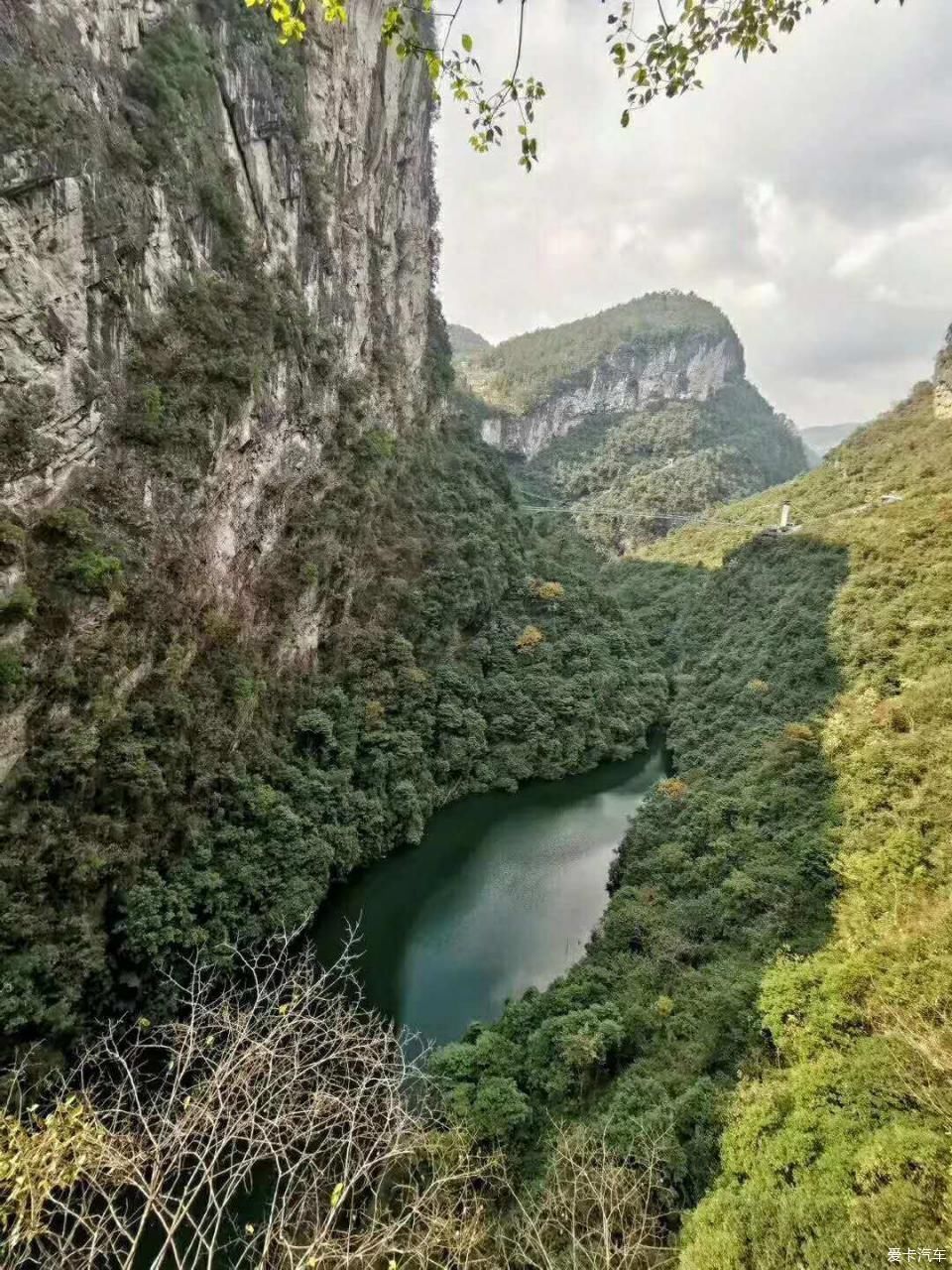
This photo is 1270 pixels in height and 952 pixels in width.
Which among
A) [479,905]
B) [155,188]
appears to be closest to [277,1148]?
[479,905]

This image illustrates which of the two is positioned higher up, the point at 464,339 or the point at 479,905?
the point at 464,339

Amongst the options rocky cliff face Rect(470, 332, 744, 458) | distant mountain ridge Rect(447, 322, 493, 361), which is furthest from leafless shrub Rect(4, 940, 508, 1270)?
distant mountain ridge Rect(447, 322, 493, 361)

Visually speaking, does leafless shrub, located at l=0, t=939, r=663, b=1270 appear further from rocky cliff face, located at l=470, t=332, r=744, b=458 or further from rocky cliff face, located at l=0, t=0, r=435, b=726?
rocky cliff face, located at l=470, t=332, r=744, b=458

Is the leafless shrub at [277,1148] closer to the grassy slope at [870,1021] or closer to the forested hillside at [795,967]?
the forested hillside at [795,967]

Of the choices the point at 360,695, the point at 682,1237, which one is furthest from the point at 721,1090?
the point at 360,695

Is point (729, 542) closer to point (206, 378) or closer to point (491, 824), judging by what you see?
point (491, 824)

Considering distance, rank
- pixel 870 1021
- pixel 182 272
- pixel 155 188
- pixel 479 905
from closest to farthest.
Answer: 1. pixel 870 1021
2. pixel 155 188
3. pixel 182 272
4. pixel 479 905

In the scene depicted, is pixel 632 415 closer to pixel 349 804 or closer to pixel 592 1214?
pixel 349 804
